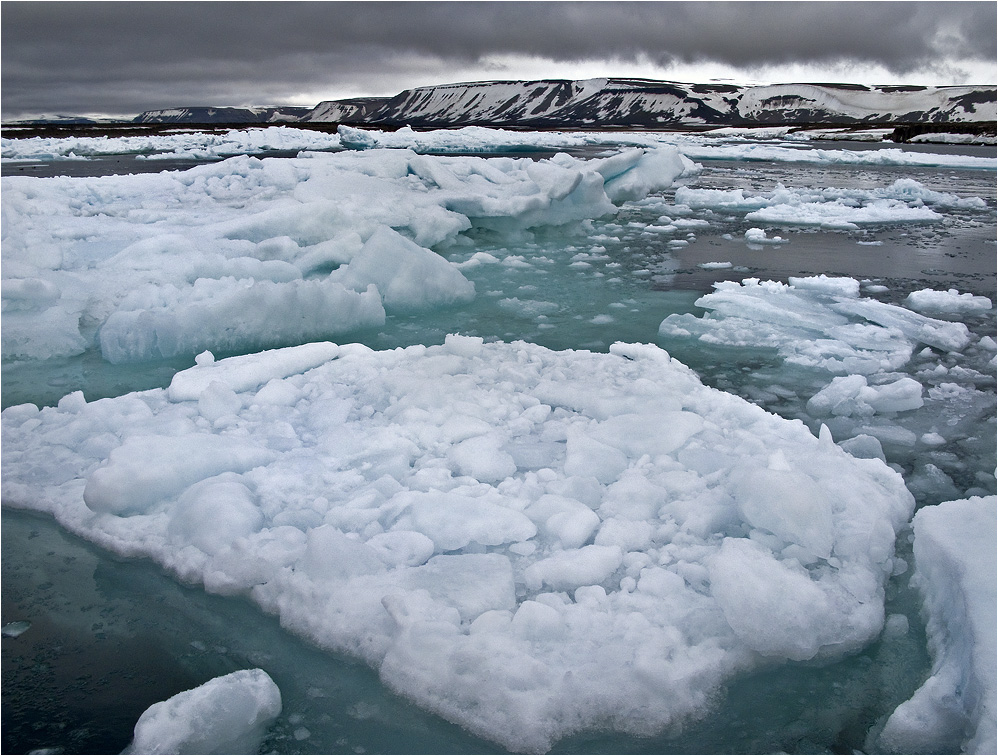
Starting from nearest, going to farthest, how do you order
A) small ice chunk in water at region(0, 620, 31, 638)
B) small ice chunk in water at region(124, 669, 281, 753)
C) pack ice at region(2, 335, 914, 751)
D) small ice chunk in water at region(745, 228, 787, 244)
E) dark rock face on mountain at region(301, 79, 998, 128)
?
small ice chunk in water at region(124, 669, 281, 753)
pack ice at region(2, 335, 914, 751)
small ice chunk in water at region(0, 620, 31, 638)
small ice chunk in water at region(745, 228, 787, 244)
dark rock face on mountain at region(301, 79, 998, 128)

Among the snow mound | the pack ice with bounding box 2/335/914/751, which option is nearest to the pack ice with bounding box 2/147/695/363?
the pack ice with bounding box 2/335/914/751

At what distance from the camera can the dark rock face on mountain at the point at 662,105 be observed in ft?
295

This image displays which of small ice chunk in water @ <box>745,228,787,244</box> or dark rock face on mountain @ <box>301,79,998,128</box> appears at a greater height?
dark rock face on mountain @ <box>301,79,998,128</box>

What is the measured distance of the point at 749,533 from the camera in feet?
7.79

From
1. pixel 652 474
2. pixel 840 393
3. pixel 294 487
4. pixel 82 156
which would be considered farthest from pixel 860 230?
pixel 82 156

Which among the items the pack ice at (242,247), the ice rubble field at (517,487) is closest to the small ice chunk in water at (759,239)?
the pack ice at (242,247)

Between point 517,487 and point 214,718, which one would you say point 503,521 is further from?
point 214,718

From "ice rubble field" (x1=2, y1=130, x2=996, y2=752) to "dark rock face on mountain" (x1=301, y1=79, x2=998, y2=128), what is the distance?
92.9 m

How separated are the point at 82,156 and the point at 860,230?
2767 cm

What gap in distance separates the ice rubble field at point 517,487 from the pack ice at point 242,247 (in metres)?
0.03

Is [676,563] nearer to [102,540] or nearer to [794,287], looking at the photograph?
[102,540]

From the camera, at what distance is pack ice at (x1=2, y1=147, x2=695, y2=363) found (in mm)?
4574

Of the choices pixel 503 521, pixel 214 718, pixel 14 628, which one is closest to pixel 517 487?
pixel 503 521

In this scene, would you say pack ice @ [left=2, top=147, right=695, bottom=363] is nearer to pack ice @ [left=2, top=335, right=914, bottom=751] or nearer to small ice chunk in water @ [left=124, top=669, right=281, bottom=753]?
pack ice @ [left=2, top=335, right=914, bottom=751]
